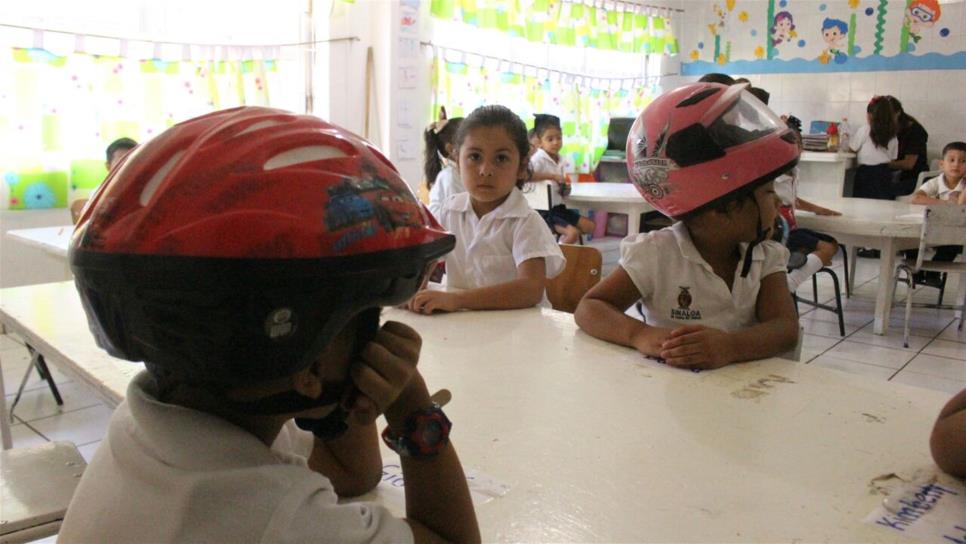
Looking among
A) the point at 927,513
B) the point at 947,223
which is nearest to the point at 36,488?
the point at 927,513

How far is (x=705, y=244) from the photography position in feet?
5.49

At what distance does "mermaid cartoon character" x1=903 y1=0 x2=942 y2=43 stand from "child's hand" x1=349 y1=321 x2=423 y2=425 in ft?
25.7

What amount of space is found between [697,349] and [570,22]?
604cm

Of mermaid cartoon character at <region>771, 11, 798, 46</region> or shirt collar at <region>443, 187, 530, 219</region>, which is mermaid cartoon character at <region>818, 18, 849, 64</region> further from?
shirt collar at <region>443, 187, 530, 219</region>

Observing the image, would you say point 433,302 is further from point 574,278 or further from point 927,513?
point 927,513

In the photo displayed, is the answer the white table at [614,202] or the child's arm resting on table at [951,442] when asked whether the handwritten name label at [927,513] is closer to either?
the child's arm resting on table at [951,442]

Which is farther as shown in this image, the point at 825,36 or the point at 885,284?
the point at 825,36

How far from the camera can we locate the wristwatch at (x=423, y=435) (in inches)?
30.2

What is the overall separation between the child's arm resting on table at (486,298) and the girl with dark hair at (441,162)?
1836 millimetres

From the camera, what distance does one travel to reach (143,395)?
668 millimetres

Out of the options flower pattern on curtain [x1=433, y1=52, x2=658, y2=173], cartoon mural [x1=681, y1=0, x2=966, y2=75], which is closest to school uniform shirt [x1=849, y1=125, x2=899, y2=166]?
cartoon mural [x1=681, y1=0, x2=966, y2=75]

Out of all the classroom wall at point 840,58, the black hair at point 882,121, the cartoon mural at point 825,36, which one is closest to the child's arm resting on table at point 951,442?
the black hair at point 882,121

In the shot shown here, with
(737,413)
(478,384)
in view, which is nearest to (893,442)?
(737,413)

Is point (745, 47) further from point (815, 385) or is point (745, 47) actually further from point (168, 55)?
point (815, 385)
